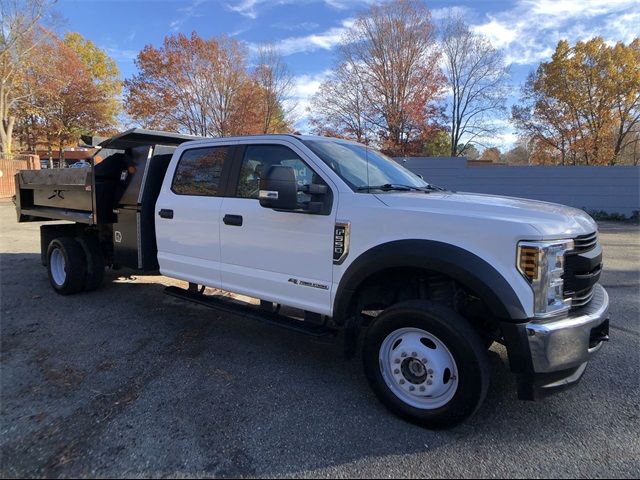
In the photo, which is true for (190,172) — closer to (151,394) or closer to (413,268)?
(151,394)

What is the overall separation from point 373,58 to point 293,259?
24.9m

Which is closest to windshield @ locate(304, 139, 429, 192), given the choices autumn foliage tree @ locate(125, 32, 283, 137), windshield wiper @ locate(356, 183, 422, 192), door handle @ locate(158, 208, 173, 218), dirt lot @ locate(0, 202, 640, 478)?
windshield wiper @ locate(356, 183, 422, 192)

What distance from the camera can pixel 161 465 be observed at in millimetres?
2555

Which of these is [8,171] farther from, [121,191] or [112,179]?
[121,191]

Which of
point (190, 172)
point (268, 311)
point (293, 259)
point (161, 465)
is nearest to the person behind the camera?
point (161, 465)

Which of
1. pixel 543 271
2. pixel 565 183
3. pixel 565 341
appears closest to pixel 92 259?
pixel 543 271

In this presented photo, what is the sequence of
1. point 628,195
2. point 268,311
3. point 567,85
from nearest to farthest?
point 268,311, point 628,195, point 567,85

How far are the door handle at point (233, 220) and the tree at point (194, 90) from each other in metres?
24.4

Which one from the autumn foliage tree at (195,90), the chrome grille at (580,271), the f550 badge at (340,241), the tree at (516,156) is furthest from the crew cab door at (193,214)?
the tree at (516,156)

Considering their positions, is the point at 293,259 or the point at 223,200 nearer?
the point at 293,259

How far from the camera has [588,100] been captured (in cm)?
2838

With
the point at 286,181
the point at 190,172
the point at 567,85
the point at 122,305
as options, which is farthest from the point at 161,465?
the point at 567,85

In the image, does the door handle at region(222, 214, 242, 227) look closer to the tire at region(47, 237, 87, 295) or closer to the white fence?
the tire at region(47, 237, 87, 295)

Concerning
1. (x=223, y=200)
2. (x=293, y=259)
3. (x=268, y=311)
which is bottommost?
(x=268, y=311)
